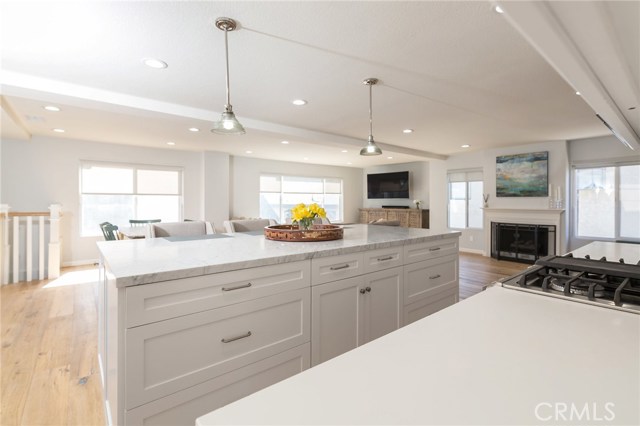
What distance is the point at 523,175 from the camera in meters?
6.07

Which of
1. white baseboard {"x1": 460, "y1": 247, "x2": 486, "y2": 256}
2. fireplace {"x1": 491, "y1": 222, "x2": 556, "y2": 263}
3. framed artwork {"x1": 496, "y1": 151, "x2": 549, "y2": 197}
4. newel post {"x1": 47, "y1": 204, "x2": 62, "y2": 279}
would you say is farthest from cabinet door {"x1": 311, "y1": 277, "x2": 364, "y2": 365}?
white baseboard {"x1": 460, "y1": 247, "x2": 486, "y2": 256}

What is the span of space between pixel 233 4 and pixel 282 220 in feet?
22.0

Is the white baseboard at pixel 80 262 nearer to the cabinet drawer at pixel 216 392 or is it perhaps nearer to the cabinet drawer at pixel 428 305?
the cabinet drawer at pixel 216 392

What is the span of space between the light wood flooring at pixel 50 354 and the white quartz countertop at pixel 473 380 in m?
1.88

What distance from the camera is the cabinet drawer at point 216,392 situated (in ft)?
3.94

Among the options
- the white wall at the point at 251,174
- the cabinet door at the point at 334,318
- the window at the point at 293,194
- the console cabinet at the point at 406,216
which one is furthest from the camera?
the window at the point at 293,194

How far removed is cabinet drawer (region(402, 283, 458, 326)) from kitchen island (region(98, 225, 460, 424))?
0.35 ft

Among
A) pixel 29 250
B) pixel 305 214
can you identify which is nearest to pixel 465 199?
pixel 305 214

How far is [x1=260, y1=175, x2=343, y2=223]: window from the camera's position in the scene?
806 centimetres

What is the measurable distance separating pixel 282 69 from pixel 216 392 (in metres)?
2.43

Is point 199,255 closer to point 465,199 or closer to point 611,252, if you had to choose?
point 611,252

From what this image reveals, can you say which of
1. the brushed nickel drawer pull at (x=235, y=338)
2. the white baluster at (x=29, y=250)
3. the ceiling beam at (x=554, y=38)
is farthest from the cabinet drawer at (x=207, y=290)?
the white baluster at (x=29, y=250)

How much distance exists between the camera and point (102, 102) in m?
3.19

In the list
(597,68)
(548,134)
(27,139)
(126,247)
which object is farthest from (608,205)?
(27,139)
